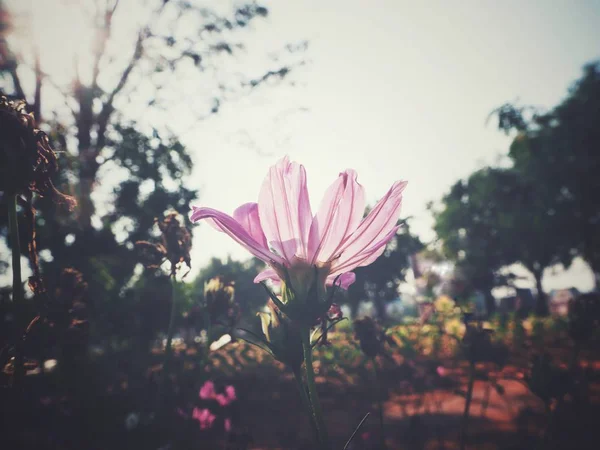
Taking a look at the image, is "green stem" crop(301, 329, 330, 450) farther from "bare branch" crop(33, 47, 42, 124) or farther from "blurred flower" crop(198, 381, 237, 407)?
"bare branch" crop(33, 47, 42, 124)

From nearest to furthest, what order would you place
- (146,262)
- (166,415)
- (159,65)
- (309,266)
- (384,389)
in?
(309,266) → (146,262) → (166,415) → (384,389) → (159,65)

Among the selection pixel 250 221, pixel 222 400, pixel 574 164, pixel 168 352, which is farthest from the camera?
pixel 574 164

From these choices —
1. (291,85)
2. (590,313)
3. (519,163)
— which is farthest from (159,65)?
(519,163)

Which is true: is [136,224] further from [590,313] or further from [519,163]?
[519,163]

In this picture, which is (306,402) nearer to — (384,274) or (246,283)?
(384,274)

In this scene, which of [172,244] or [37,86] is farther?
[37,86]

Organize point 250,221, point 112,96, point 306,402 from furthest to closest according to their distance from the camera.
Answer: point 112,96, point 250,221, point 306,402

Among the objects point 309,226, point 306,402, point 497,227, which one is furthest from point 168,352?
point 497,227

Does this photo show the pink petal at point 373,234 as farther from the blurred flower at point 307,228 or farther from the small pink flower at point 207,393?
the small pink flower at point 207,393
